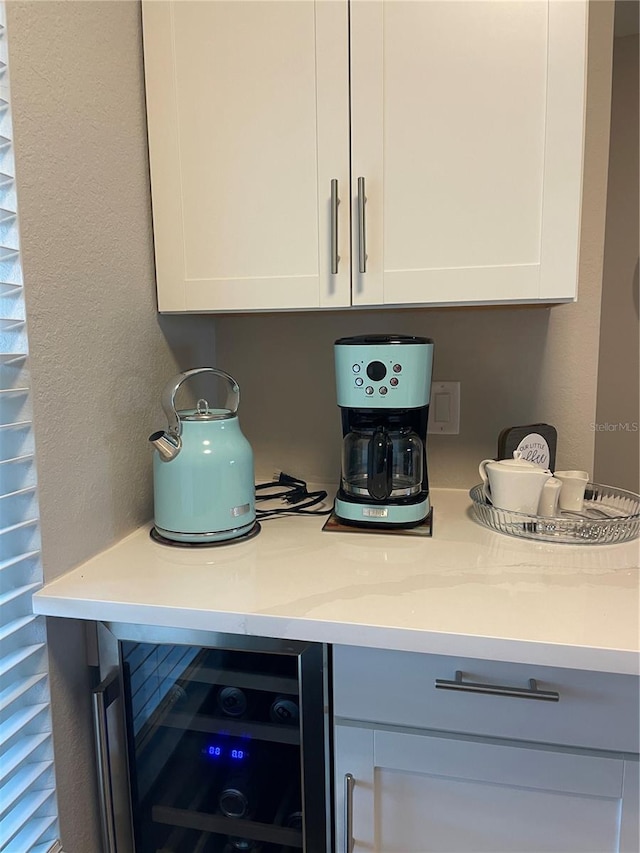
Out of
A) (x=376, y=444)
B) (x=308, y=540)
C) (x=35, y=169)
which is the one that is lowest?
(x=308, y=540)

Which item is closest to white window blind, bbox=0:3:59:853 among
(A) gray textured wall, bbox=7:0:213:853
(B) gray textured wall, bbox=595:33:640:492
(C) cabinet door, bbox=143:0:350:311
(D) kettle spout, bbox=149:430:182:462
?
(A) gray textured wall, bbox=7:0:213:853

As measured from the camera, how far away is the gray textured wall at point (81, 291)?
893mm

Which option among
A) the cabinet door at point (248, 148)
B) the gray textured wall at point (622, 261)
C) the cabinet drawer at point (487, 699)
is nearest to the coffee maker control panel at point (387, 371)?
the cabinet door at point (248, 148)

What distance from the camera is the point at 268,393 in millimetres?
1585

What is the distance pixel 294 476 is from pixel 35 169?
96 centimetres

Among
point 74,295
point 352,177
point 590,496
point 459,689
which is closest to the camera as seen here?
point 459,689

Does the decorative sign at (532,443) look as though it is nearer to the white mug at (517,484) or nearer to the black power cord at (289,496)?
the white mug at (517,484)

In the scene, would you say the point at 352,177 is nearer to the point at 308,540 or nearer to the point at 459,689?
the point at 308,540

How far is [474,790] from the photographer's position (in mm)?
861

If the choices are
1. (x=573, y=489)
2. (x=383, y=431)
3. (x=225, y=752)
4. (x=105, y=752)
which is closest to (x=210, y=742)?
(x=225, y=752)

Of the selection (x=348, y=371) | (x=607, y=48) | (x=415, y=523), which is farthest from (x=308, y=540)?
(x=607, y=48)

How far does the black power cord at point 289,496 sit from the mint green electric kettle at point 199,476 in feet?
0.63

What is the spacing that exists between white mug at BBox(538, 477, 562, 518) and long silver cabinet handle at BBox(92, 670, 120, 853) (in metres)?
0.87

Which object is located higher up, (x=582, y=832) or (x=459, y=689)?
(x=459, y=689)
